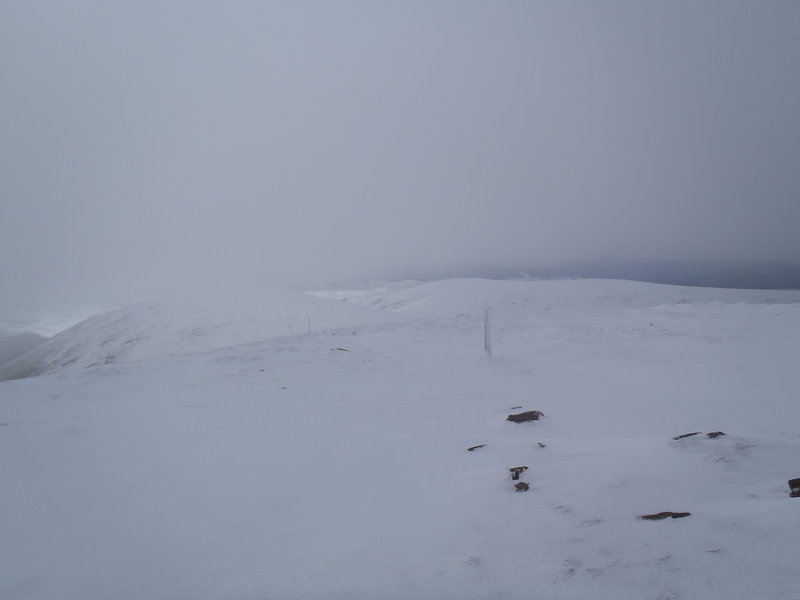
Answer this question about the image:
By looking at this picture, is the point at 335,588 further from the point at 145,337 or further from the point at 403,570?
the point at 145,337

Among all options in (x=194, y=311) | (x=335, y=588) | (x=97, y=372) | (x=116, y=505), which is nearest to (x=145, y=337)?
(x=194, y=311)

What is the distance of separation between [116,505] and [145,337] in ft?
141

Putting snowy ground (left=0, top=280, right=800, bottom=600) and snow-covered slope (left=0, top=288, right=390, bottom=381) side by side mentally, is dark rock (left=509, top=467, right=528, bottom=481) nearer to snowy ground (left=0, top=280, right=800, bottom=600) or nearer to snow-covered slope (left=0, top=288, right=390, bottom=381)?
snowy ground (left=0, top=280, right=800, bottom=600)

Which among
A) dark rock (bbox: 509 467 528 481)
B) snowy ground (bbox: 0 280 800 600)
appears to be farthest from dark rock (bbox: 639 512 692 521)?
dark rock (bbox: 509 467 528 481)

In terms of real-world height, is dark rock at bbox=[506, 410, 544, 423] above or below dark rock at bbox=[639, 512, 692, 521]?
below

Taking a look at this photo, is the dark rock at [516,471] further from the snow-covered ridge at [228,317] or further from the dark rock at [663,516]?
the snow-covered ridge at [228,317]

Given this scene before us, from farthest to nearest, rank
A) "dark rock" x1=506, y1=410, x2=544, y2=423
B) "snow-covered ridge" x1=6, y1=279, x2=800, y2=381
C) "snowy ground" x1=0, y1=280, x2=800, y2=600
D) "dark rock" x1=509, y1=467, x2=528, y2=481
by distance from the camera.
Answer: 1. "snow-covered ridge" x1=6, y1=279, x2=800, y2=381
2. "dark rock" x1=506, y1=410, x2=544, y2=423
3. "dark rock" x1=509, y1=467, x2=528, y2=481
4. "snowy ground" x1=0, y1=280, x2=800, y2=600

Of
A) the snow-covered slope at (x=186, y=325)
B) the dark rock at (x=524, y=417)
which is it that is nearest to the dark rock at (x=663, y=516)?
the dark rock at (x=524, y=417)

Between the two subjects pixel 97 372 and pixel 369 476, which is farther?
pixel 97 372

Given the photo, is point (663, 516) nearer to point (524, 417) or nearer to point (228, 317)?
point (524, 417)

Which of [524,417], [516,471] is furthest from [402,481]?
[524,417]

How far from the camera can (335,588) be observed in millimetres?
2438

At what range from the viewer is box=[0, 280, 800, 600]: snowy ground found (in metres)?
2.48

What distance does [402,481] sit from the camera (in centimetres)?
425
